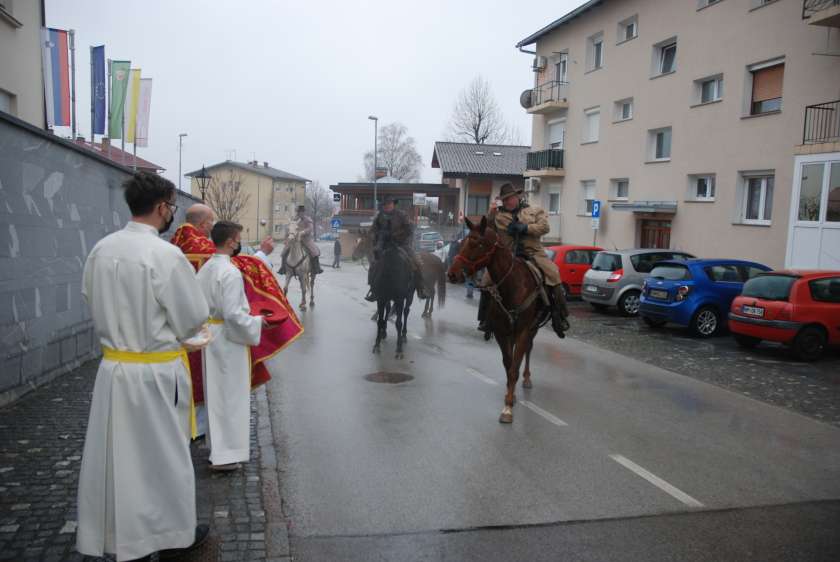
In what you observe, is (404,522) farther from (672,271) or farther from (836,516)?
(672,271)

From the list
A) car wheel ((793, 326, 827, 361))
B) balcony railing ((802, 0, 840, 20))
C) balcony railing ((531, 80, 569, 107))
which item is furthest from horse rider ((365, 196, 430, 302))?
balcony railing ((531, 80, 569, 107))

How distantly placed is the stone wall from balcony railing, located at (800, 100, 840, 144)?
16.1m

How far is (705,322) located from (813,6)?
8.97m

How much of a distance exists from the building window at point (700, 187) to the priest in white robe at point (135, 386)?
2056 cm

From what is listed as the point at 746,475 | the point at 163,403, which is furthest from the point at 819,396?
the point at 163,403

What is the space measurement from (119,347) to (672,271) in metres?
13.4

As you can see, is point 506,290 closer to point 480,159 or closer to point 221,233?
point 221,233

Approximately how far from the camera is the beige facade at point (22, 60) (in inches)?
546

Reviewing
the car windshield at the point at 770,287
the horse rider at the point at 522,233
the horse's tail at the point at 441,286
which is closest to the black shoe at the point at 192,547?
the horse rider at the point at 522,233

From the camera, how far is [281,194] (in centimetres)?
9875

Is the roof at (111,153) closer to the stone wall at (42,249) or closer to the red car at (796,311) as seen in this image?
the stone wall at (42,249)

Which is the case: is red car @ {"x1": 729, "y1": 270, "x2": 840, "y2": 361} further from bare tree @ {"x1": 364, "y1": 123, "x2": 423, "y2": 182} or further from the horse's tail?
bare tree @ {"x1": 364, "y1": 123, "x2": 423, "y2": 182}

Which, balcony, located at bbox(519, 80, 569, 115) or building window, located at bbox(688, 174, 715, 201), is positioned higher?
balcony, located at bbox(519, 80, 569, 115)

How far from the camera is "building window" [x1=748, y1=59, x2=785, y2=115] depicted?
18.3 meters
